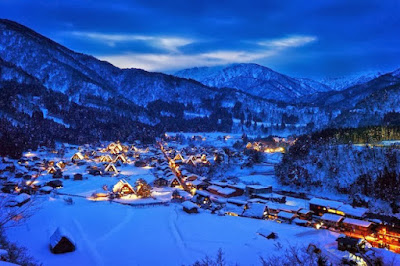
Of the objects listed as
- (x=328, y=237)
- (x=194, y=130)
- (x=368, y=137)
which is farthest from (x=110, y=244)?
(x=194, y=130)

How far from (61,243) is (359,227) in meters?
19.6

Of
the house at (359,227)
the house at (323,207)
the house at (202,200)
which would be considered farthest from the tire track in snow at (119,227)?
the house at (323,207)

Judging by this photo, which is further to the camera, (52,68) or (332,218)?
(52,68)

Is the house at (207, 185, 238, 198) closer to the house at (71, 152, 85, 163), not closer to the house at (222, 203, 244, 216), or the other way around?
the house at (222, 203, 244, 216)

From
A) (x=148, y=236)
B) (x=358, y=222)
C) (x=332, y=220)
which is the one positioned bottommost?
(x=332, y=220)

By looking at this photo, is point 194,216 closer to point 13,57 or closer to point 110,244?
point 110,244

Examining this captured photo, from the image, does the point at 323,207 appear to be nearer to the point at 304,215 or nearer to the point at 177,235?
the point at 304,215

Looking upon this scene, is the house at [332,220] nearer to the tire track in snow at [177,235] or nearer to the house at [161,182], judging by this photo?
the tire track in snow at [177,235]

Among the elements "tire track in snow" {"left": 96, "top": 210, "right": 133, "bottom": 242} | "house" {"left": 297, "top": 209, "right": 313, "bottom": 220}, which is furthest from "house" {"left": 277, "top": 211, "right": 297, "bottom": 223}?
"tire track in snow" {"left": 96, "top": 210, "right": 133, "bottom": 242}

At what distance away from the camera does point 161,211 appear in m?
22.1

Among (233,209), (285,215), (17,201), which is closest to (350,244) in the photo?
(285,215)

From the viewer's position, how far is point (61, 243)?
1366 cm

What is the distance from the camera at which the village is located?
18.9m

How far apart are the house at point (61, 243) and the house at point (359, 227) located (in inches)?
732
